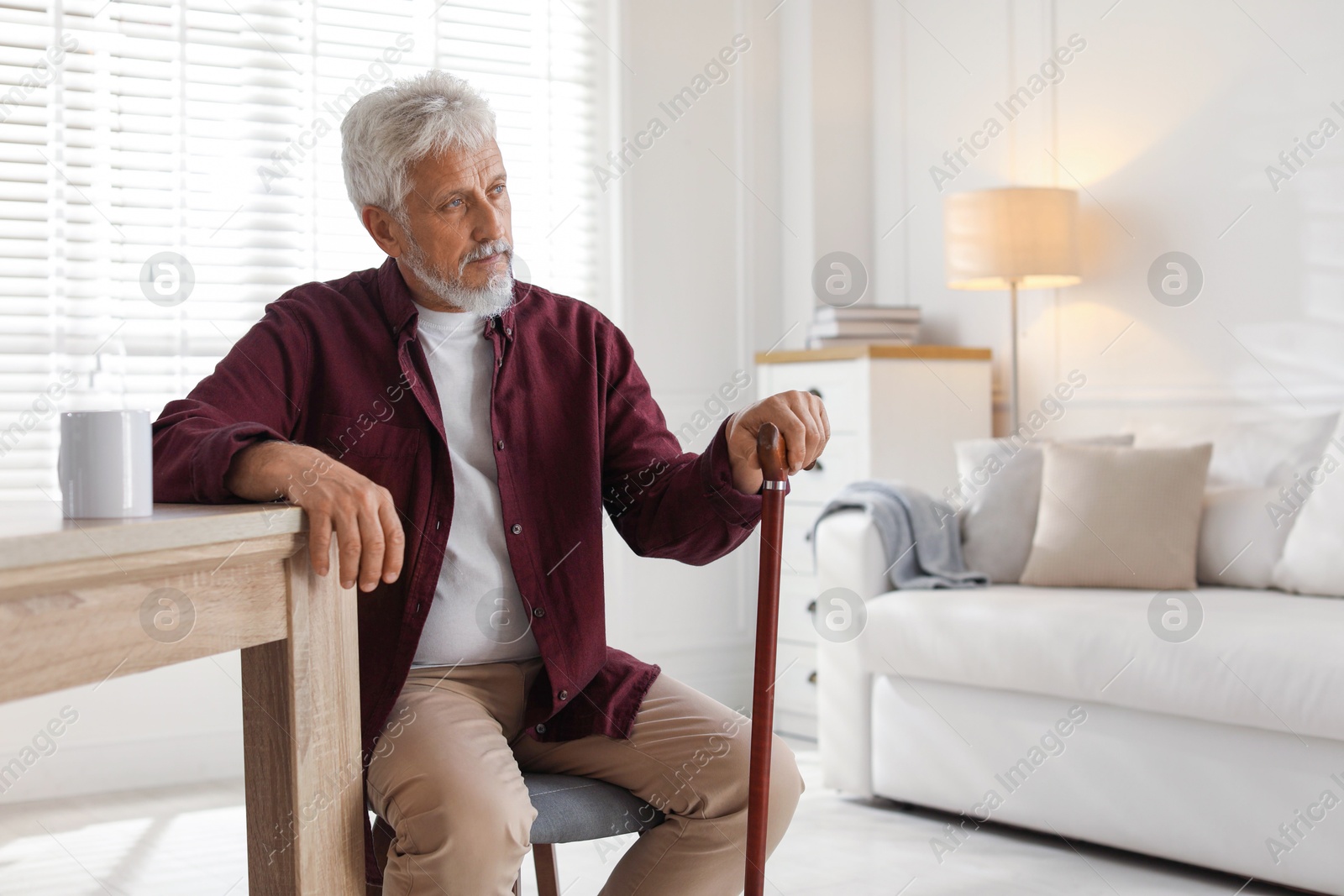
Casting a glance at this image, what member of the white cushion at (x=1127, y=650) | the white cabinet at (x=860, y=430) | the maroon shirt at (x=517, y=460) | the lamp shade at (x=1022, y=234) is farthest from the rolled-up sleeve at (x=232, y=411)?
the lamp shade at (x=1022, y=234)

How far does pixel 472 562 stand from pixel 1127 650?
1.51 m

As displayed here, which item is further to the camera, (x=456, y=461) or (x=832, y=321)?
(x=832, y=321)

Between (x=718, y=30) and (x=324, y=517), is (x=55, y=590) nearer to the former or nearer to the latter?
(x=324, y=517)

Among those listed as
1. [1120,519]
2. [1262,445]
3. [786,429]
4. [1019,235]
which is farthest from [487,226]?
[1019,235]

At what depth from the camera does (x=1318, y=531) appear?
8.38 ft

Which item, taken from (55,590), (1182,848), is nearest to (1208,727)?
(1182,848)

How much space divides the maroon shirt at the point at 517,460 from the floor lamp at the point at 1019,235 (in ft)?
6.74

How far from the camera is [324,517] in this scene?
105 centimetres

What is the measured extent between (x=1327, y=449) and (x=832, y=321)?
1492 millimetres

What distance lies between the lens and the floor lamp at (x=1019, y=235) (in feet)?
11.1

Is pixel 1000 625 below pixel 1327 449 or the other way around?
below

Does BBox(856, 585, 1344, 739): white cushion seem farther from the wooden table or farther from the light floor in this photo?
the wooden table

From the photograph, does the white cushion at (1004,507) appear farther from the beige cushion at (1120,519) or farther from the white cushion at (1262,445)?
the white cushion at (1262,445)

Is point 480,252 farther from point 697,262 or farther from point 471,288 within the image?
point 697,262
